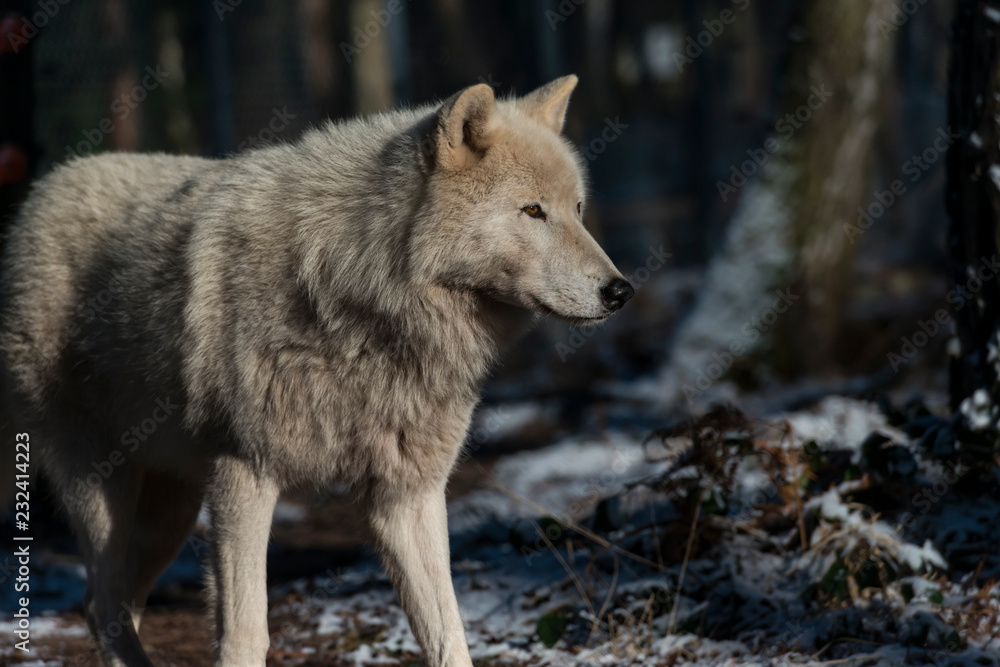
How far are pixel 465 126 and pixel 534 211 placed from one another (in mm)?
369

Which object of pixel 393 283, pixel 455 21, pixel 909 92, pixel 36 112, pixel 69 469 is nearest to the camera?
pixel 393 283

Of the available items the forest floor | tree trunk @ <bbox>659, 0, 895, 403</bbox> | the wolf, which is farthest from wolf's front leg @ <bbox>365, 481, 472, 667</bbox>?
tree trunk @ <bbox>659, 0, 895, 403</bbox>

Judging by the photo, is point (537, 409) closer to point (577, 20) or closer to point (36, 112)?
point (36, 112)

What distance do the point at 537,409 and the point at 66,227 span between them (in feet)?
16.9

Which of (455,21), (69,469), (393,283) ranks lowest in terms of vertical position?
(69,469)

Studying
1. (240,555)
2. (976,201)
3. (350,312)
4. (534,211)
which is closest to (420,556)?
(240,555)

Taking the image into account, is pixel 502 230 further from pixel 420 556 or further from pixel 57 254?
pixel 57 254

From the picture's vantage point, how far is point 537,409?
28.0 ft

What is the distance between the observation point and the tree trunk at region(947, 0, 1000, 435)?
4.10 m

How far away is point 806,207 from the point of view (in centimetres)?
775

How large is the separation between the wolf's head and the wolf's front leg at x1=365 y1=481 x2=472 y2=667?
80 centimetres

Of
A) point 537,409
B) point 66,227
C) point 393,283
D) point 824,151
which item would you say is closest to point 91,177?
point 66,227

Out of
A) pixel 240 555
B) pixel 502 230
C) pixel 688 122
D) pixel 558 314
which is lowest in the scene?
pixel 240 555

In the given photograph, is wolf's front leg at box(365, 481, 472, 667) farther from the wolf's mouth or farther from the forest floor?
the wolf's mouth
